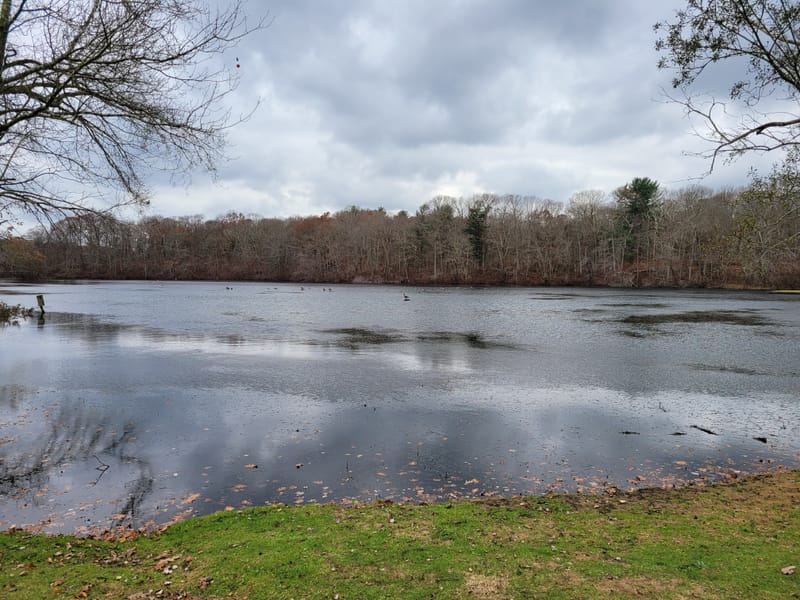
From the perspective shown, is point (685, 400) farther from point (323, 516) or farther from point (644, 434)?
point (323, 516)

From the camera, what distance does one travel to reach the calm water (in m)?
8.23

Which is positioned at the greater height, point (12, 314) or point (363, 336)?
point (12, 314)

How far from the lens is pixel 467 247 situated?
100938 millimetres

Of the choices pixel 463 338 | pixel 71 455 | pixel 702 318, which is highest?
pixel 702 318

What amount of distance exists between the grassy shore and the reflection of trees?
2083 mm

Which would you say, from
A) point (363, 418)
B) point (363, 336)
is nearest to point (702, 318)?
point (363, 336)

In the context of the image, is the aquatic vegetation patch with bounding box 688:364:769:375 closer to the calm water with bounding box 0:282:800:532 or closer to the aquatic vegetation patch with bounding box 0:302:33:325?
the calm water with bounding box 0:282:800:532

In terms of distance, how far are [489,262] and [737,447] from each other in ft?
311

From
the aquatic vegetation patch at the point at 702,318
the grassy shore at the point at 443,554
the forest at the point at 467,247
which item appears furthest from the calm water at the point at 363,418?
the forest at the point at 467,247

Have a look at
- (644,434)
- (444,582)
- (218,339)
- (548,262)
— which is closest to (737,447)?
(644,434)

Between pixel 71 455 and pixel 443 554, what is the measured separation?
7951 mm

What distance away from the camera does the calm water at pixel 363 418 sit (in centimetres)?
823

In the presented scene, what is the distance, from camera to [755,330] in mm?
29641

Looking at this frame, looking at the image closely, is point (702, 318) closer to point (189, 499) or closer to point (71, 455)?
point (189, 499)
